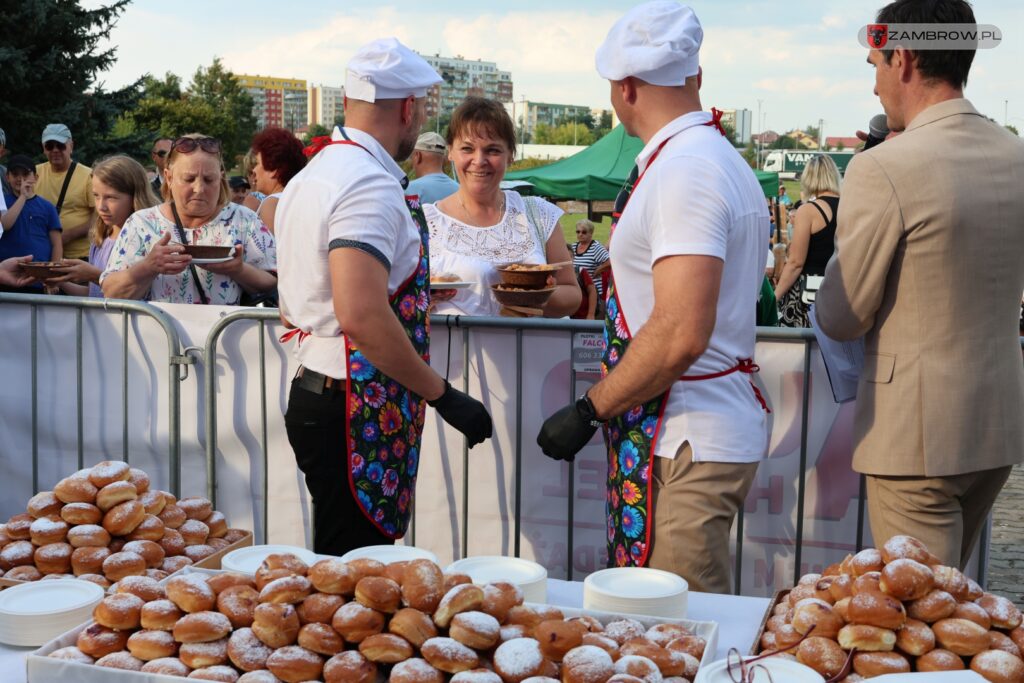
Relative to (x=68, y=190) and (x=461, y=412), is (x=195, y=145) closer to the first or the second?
(x=461, y=412)

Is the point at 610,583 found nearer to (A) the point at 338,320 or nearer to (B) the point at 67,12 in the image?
(A) the point at 338,320

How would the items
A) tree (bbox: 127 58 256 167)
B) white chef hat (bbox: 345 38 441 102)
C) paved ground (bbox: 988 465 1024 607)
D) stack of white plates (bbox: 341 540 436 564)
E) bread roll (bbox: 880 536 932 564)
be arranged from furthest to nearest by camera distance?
tree (bbox: 127 58 256 167) < paved ground (bbox: 988 465 1024 607) < white chef hat (bbox: 345 38 441 102) < stack of white plates (bbox: 341 540 436 564) < bread roll (bbox: 880 536 932 564)

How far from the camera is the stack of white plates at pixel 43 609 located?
85.1 inches

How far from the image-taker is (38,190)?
10.1 metres

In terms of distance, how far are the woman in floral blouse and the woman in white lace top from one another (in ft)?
2.85

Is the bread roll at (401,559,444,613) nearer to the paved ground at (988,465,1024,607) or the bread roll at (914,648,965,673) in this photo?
the bread roll at (914,648,965,673)

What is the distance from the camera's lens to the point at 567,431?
2.85 metres

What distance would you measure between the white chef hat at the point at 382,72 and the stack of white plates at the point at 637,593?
65.4 inches

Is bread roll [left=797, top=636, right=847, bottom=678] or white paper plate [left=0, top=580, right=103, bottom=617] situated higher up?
bread roll [left=797, top=636, right=847, bottom=678]

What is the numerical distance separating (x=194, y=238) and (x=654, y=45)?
287cm

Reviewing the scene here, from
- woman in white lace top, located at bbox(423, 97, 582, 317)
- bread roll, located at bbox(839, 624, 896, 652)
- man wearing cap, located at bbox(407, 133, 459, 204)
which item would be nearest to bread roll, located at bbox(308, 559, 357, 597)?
bread roll, located at bbox(839, 624, 896, 652)

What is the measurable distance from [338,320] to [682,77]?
1.17 m

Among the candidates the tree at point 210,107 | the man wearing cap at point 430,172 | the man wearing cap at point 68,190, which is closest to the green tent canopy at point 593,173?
the man wearing cap at point 68,190

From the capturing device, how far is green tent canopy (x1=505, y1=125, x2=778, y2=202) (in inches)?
779
